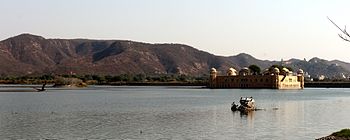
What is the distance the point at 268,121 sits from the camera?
1797 inches

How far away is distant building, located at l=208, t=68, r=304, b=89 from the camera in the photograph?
183500mm

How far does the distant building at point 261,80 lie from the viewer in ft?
602

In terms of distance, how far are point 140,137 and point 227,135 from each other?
5.60 meters

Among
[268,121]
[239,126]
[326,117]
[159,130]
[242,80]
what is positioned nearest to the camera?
[159,130]

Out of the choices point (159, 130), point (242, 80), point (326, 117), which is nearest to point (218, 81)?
point (242, 80)

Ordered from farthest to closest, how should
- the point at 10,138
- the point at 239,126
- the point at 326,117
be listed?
the point at 326,117 → the point at 239,126 → the point at 10,138

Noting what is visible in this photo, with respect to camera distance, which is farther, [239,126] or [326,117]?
[326,117]

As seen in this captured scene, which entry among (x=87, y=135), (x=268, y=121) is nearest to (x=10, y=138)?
(x=87, y=135)

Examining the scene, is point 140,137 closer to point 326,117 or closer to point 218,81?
point 326,117

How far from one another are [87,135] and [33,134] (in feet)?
11.5

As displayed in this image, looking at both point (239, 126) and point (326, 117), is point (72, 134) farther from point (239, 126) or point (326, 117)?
point (326, 117)

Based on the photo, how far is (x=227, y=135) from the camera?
117 feet

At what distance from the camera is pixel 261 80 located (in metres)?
186

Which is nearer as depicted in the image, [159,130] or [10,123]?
[159,130]
